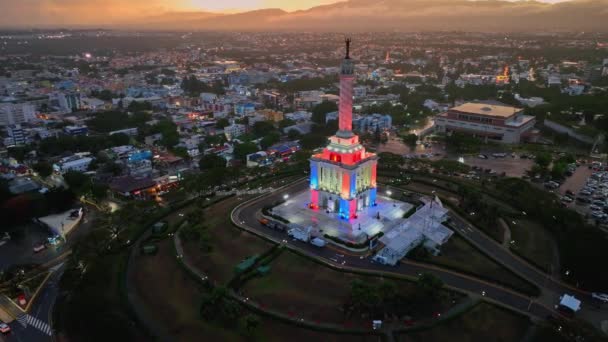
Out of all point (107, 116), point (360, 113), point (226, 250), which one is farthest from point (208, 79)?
point (226, 250)

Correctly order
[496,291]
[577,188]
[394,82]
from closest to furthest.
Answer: [496,291]
[577,188]
[394,82]

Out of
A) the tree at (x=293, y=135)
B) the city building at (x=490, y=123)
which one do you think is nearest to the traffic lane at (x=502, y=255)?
the tree at (x=293, y=135)

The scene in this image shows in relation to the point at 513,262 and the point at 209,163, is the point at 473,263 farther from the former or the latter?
the point at 209,163

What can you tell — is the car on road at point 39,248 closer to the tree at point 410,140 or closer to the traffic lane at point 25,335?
the traffic lane at point 25,335

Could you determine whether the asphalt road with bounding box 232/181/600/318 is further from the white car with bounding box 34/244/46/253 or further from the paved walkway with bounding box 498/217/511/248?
the white car with bounding box 34/244/46/253

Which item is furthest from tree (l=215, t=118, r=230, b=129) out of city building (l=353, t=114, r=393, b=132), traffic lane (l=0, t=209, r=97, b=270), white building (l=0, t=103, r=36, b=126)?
white building (l=0, t=103, r=36, b=126)

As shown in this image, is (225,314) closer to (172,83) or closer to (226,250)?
(226,250)
